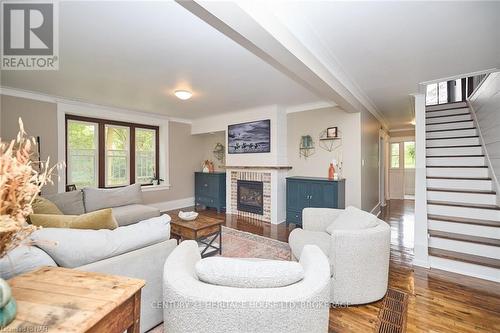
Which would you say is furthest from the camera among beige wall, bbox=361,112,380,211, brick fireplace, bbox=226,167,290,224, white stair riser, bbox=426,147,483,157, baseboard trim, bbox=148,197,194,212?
baseboard trim, bbox=148,197,194,212

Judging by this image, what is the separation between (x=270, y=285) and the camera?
1.17m

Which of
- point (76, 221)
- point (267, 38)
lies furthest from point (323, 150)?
point (76, 221)

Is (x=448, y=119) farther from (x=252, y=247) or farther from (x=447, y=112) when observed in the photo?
(x=252, y=247)

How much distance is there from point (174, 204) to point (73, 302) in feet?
17.7

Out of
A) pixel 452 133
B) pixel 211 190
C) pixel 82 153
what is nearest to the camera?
pixel 452 133

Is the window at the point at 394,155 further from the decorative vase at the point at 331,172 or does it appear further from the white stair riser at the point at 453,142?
the decorative vase at the point at 331,172

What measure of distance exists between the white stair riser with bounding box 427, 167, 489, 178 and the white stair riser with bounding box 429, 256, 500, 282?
5.22ft

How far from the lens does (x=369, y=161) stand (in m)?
4.86

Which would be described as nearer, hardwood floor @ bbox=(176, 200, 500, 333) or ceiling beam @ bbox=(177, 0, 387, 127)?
ceiling beam @ bbox=(177, 0, 387, 127)

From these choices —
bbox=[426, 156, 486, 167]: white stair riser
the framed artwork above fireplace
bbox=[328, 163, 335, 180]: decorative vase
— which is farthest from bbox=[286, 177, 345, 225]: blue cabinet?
bbox=[426, 156, 486, 167]: white stair riser

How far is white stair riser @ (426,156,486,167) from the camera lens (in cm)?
367

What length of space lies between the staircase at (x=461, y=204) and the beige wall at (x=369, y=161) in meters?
0.98

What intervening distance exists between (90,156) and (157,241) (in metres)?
4.08

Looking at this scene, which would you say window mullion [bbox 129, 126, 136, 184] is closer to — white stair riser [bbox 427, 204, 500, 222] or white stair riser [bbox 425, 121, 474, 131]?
white stair riser [bbox 427, 204, 500, 222]
